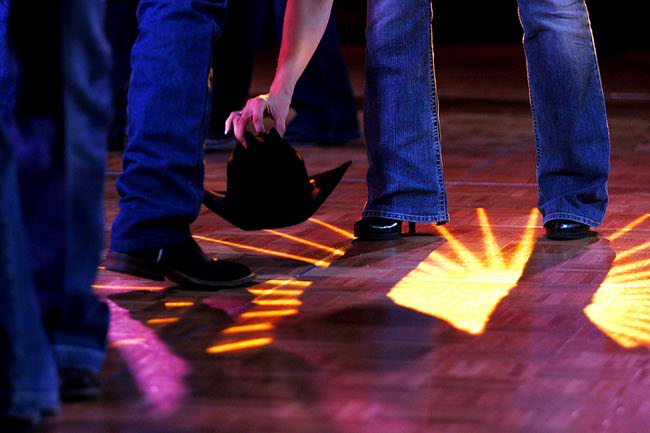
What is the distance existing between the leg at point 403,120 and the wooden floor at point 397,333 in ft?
0.23

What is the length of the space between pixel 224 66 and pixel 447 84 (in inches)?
69.6

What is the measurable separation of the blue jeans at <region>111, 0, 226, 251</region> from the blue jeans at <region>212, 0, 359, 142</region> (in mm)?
1810

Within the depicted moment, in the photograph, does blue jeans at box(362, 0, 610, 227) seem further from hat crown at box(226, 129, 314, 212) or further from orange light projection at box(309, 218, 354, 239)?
hat crown at box(226, 129, 314, 212)

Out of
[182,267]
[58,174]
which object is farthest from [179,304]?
[58,174]

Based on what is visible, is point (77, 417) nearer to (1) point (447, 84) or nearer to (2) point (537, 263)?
(2) point (537, 263)

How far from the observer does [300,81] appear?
12.5 feet

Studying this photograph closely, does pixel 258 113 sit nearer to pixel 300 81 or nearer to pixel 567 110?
pixel 567 110

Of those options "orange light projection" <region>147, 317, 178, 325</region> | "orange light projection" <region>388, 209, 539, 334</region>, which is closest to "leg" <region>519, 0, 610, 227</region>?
"orange light projection" <region>388, 209, 539, 334</region>

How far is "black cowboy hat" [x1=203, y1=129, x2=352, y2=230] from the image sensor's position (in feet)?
7.06

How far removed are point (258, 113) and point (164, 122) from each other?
0.27 m

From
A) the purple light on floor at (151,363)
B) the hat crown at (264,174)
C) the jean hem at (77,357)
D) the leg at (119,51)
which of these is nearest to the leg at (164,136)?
the purple light on floor at (151,363)

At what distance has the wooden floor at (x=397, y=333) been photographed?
53.9 inches

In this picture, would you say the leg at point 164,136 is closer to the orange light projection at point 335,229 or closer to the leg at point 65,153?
the leg at point 65,153

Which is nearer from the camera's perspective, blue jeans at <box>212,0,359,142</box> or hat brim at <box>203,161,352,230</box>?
hat brim at <box>203,161,352,230</box>
